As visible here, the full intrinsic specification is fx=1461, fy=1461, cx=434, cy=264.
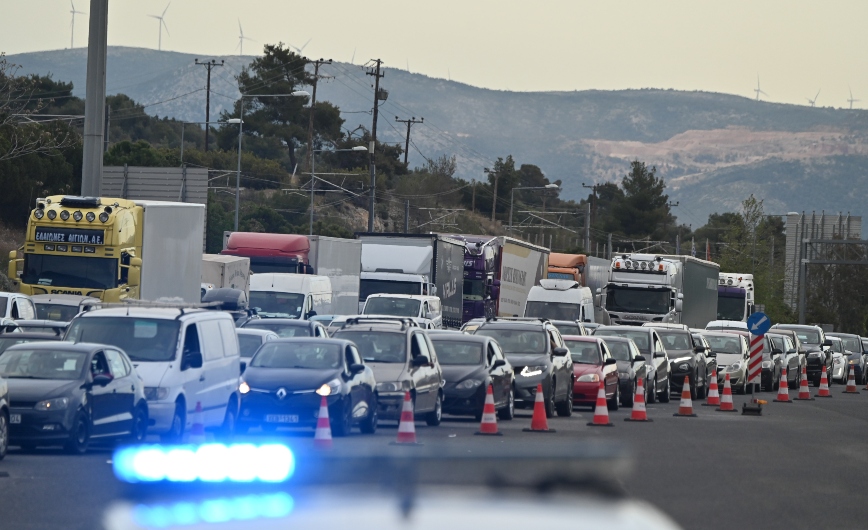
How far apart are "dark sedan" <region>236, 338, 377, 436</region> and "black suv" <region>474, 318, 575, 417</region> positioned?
5489mm

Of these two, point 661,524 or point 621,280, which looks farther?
point 621,280

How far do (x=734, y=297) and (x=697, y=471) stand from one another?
5114 cm

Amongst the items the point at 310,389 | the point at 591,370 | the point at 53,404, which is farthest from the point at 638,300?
the point at 53,404

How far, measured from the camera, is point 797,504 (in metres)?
13.6

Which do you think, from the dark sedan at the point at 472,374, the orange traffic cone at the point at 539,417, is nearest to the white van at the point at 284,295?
the dark sedan at the point at 472,374

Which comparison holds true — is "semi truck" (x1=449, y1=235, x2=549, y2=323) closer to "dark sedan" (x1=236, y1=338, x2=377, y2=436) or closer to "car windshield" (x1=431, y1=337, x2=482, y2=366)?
"car windshield" (x1=431, y1=337, x2=482, y2=366)

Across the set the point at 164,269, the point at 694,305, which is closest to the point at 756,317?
the point at 164,269

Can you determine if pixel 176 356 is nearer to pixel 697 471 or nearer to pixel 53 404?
pixel 53 404

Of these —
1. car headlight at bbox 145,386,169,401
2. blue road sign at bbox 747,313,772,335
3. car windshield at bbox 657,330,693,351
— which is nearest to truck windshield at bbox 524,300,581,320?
car windshield at bbox 657,330,693,351

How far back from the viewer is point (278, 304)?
121 feet

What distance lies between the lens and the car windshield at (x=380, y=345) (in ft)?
71.5

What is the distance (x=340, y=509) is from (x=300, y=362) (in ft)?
58.2

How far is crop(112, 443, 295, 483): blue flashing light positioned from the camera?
2.56 meters

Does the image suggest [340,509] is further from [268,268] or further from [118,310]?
[268,268]
